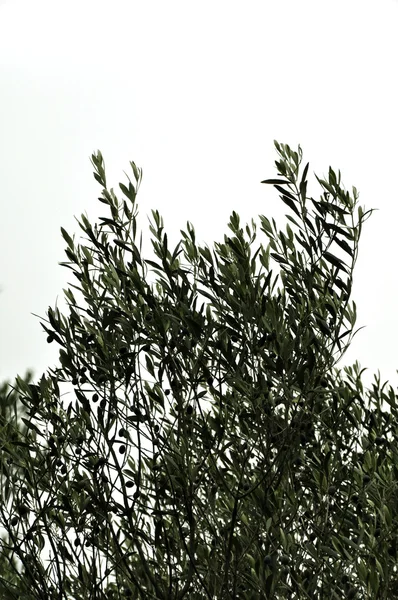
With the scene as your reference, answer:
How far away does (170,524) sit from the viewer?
5.86 meters

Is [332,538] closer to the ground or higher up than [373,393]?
closer to the ground

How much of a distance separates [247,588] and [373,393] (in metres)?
2.01

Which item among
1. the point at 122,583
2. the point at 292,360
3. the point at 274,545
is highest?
the point at 292,360

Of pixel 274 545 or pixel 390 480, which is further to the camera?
pixel 390 480

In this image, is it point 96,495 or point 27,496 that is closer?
point 96,495

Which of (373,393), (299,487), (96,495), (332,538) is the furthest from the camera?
(373,393)

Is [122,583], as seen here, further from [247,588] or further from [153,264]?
[153,264]

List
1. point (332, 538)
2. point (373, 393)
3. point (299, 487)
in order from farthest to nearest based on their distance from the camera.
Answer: point (373, 393) → point (299, 487) → point (332, 538)

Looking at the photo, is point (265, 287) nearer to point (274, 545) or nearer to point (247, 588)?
point (274, 545)

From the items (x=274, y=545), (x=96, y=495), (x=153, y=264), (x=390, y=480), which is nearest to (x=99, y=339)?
(x=153, y=264)

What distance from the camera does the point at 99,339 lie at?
5.34m

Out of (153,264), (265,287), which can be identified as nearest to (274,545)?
(265,287)

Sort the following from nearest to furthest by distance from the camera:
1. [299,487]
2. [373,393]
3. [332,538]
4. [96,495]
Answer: [332,538] < [96,495] < [299,487] < [373,393]

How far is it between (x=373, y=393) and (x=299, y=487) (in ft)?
4.01
